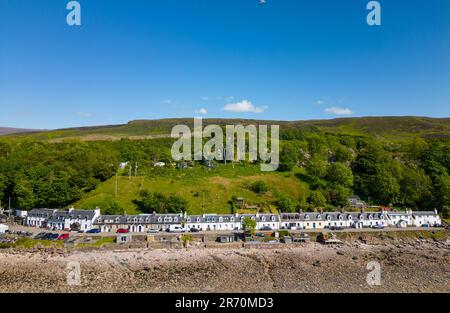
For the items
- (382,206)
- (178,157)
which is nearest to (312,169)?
(382,206)

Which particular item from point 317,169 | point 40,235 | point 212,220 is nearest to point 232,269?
point 212,220

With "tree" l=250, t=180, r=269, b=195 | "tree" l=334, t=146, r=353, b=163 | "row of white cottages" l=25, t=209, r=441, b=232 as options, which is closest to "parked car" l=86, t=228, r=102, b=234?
"row of white cottages" l=25, t=209, r=441, b=232

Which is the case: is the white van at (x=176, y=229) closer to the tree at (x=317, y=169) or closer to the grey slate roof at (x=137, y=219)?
the grey slate roof at (x=137, y=219)

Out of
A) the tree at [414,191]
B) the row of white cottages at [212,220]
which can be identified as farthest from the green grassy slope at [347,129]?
the row of white cottages at [212,220]

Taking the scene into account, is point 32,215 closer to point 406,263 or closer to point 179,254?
point 179,254

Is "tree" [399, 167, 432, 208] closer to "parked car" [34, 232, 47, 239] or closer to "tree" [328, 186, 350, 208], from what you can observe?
"tree" [328, 186, 350, 208]

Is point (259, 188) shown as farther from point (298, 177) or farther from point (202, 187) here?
point (298, 177)

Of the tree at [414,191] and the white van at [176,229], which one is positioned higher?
the tree at [414,191]

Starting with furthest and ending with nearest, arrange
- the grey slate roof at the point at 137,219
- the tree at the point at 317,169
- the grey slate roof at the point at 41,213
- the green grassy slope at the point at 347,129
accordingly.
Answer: the green grassy slope at the point at 347,129, the tree at the point at 317,169, the grey slate roof at the point at 41,213, the grey slate roof at the point at 137,219
